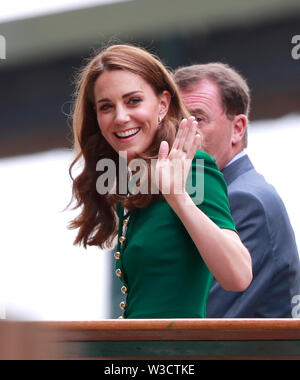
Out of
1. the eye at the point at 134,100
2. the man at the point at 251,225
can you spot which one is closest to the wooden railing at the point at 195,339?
the eye at the point at 134,100

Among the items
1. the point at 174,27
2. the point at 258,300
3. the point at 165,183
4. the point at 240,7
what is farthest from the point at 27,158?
the point at 165,183

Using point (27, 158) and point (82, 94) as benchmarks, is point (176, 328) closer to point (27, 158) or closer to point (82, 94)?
point (82, 94)

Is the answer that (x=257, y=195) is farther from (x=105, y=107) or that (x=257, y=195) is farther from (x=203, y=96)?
(x=105, y=107)

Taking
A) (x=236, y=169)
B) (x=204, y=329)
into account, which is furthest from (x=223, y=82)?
(x=204, y=329)

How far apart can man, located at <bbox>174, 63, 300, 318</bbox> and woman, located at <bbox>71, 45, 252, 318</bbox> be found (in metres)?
0.34

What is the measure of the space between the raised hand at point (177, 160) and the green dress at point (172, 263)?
0.11 feet

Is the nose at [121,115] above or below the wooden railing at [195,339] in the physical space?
above

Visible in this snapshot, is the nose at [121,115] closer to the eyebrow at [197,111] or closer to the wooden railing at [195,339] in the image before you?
the wooden railing at [195,339]

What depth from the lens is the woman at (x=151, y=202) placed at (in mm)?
1317

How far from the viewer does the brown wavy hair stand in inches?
59.9

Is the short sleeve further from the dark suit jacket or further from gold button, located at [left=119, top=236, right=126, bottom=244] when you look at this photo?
the dark suit jacket

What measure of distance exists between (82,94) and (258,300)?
2.02 ft

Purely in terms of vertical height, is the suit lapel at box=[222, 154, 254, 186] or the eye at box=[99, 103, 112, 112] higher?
the eye at box=[99, 103, 112, 112]

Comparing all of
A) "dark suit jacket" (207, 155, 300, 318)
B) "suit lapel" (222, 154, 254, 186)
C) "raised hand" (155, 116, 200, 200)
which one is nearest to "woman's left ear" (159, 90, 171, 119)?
"raised hand" (155, 116, 200, 200)
